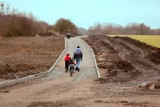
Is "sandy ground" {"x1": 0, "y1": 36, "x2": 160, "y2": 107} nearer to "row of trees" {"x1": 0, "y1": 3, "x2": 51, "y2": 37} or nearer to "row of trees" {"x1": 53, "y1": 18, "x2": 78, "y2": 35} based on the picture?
"row of trees" {"x1": 0, "y1": 3, "x2": 51, "y2": 37}

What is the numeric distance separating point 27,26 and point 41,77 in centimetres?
7694

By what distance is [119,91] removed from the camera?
58.7ft

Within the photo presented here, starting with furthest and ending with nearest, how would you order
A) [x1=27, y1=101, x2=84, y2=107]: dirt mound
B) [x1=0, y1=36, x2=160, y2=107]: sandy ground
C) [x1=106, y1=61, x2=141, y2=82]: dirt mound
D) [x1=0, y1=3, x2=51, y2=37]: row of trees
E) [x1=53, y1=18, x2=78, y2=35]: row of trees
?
[x1=53, y1=18, x2=78, y2=35]: row of trees
[x1=0, y1=3, x2=51, y2=37]: row of trees
[x1=106, y1=61, x2=141, y2=82]: dirt mound
[x1=0, y1=36, x2=160, y2=107]: sandy ground
[x1=27, y1=101, x2=84, y2=107]: dirt mound

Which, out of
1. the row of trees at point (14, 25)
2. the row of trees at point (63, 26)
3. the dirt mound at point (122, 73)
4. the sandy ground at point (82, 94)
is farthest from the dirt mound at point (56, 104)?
the row of trees at point (63, 26)

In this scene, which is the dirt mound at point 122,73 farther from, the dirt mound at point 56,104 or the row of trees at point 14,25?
the row of trees at point 14,25

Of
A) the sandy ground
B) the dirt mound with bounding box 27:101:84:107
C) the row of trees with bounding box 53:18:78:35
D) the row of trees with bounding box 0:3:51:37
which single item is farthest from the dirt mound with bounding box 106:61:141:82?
the row of trees with bounding box 53:18:78:35

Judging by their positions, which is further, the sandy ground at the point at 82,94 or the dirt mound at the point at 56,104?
the sandy ground at the point at 82,94

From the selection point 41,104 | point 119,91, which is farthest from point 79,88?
point 41,104

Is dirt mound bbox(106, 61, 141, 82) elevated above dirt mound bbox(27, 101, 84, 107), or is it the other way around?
dirt mound bbox(27, 101, 84, 107)

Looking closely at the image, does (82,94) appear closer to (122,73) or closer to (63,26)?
(122,73)

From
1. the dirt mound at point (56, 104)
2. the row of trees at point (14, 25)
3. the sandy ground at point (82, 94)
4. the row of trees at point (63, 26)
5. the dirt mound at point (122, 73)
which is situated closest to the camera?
the dirt mound at point (56, 104)

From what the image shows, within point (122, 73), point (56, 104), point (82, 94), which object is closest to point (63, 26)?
Answer: point (122, 73)

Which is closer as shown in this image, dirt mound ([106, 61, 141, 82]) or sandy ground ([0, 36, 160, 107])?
sandy ground ([0, 36, 160, 107])

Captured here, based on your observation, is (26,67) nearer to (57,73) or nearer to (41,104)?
(57,73)
